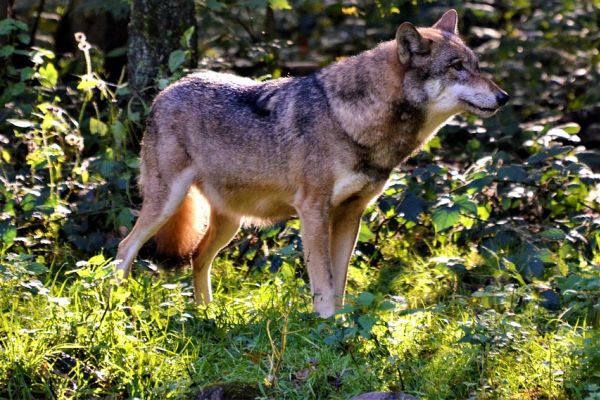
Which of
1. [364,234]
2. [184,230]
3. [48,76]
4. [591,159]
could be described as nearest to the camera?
[184,230]

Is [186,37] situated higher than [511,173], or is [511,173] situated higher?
[186,37]

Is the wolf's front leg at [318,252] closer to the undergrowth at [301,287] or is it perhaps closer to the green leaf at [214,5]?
the undergrowth at [301,287]

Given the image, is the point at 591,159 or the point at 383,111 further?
the point at 591,159

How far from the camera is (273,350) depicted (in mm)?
4504

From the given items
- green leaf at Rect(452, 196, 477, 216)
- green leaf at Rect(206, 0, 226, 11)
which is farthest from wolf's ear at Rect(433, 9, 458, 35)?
green leaf at Rect(206, 0, 226, 11)

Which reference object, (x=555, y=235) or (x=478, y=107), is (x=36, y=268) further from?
(x=555, y=235)

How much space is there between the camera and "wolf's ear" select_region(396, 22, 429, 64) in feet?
18.0

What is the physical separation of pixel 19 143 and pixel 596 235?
14.4ft

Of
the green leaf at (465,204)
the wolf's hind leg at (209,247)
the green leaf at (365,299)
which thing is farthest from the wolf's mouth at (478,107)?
the wolf's hind leg at (209,247)

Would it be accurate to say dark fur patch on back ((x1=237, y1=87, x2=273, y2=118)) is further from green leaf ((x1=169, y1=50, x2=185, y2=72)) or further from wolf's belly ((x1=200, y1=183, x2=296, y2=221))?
green leaf ((x1=169, y1=50, x2=185, y2=72))

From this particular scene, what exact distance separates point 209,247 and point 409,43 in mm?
1933

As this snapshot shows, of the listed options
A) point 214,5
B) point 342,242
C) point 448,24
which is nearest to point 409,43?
point 448,24

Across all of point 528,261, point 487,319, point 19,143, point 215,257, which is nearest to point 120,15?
point 19,143

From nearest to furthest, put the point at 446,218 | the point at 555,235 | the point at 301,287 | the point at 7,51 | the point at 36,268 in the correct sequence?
the point at 36,268
the point at 301,287
the point at 446,218
the point at 555,235
the point at 7,51
